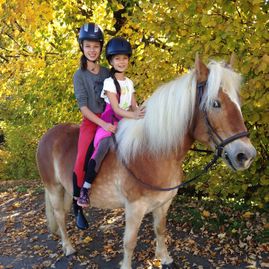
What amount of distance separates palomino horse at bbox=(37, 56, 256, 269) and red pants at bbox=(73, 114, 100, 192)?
20cm

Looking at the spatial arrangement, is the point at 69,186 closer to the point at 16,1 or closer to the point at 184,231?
the point at 184,231

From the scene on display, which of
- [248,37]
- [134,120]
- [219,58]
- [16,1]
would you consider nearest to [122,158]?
[134,120]

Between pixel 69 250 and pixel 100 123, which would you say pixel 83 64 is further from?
pixel 69 250

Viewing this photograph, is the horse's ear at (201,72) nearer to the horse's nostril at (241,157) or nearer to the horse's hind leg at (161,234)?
the horse's nostril at (241,157)

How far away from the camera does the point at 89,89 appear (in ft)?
13.0

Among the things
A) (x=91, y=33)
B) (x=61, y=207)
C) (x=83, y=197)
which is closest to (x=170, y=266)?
(x=83, y=197)

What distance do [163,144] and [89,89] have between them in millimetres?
1127

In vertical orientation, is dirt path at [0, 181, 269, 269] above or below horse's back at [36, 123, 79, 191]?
below

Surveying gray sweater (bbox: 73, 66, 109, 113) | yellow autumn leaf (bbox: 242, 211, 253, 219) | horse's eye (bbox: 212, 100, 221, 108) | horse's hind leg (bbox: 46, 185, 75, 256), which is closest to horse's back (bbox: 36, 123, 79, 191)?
horse's hind leg (bbox: 46, 185, 75, 256)

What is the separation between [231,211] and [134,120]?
9.43 feet

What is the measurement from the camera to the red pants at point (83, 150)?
12.9 ft

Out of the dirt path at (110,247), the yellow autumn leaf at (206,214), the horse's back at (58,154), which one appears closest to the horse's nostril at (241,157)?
the dirt path at (110,247)

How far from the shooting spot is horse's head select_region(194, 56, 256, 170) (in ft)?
9.06

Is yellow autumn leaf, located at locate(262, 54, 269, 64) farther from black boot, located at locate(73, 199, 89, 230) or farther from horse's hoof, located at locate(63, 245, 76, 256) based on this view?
horse's hoof, located at locate(63, 245, 76, 256)
